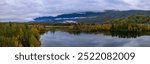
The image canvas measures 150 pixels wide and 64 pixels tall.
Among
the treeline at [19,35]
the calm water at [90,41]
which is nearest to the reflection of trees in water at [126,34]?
the calm water at [90,41]

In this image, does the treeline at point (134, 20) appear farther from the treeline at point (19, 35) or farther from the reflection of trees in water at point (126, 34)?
the treeline at point (19, 35)

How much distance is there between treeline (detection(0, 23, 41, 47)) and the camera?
14.2ft

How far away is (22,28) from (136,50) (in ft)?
9.20

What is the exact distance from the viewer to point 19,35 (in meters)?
5.19

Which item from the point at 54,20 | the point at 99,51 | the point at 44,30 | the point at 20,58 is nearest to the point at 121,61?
the point at 99,51

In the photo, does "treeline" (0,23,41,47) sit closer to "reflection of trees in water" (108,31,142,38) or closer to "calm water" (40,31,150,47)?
"calm water" (40,31,150,47)

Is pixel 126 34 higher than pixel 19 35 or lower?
lower

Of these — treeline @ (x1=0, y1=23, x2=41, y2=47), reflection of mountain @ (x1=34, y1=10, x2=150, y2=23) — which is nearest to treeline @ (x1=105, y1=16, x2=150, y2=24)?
reflection of mountain @ (x1=34, y1=10, x2=150, y2=23)

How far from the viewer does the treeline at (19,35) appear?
170 inches

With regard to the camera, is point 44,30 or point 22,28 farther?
point 44,30

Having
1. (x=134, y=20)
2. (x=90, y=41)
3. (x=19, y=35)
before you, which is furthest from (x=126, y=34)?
(x=19, y=35)

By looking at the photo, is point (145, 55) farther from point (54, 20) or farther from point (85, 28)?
point (85, 28)

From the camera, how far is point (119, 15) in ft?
22.4

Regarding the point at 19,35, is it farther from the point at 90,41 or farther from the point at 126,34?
the point at 126,34
